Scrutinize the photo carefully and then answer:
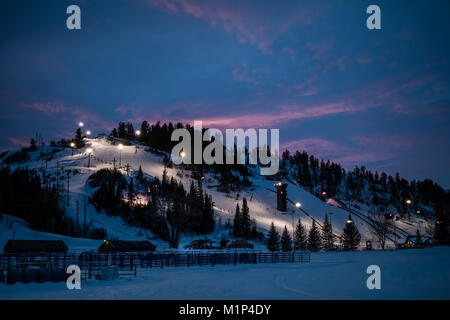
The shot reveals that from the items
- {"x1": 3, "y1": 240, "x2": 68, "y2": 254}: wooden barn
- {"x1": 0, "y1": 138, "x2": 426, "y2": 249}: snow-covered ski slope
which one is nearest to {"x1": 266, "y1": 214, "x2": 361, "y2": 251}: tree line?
{"x1": 0, "y1": 138, "x2": 426, "y2": 249}: snow-covered ski slope

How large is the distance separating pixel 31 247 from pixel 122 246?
13.4 metres

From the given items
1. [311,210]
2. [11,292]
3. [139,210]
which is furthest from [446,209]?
[11,292]

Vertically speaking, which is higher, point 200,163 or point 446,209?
point 200,163

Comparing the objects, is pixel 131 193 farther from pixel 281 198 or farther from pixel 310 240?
pixel 281 198

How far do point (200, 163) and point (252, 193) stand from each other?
3380 cm

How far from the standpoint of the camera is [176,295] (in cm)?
1831

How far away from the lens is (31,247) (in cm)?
5034

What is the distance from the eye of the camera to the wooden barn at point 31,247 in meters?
49.2

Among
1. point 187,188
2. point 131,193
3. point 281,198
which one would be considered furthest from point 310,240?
point 187,188

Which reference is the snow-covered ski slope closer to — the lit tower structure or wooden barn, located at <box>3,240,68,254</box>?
the lit tower structure

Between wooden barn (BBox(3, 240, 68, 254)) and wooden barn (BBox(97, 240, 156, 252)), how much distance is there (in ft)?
19.4

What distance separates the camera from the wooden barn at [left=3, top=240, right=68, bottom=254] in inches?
1938
